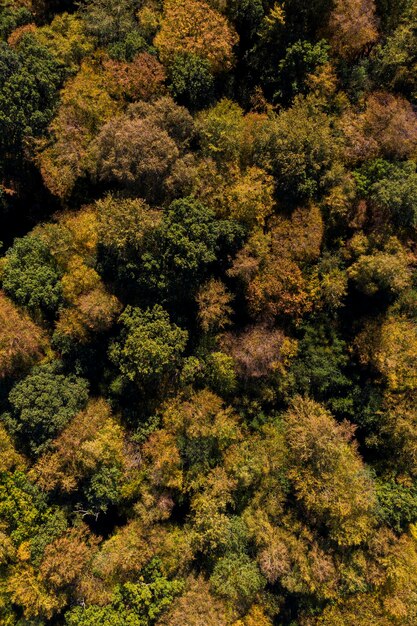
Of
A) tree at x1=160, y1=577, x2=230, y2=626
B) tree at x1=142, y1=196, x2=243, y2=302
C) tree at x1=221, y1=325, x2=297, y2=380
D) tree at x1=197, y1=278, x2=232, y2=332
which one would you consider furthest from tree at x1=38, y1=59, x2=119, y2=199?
tree at x1=160, y1=577, x2=230, y2=626

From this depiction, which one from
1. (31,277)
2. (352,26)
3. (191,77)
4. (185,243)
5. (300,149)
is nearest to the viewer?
Result: (185,243)

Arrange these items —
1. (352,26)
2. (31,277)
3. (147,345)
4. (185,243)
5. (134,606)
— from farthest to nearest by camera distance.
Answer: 1. (31,277)
2. (352,26)
3. (134,606)
4. (147,345)
5. (185,243)

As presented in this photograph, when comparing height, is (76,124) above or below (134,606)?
above

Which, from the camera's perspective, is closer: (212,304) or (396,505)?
(212,304)

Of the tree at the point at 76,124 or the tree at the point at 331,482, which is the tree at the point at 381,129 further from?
the tree at the point at 331,482

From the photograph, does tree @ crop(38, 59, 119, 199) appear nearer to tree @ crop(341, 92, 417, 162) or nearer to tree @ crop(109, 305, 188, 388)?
→ tree @ crop(109, 305, 188, 388)

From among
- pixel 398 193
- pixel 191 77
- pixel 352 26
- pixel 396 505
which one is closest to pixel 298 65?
pixel 352 26

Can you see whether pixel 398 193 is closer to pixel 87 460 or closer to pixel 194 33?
pixel 194 33
